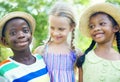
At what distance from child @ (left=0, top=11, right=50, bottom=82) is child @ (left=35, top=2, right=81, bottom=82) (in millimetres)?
225

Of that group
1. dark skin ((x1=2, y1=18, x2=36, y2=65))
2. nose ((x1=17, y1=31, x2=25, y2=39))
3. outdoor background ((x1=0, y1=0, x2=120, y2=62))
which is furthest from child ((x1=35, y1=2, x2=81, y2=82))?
outdoor background ((x1=0, y1=0, x2=120, y2=62))

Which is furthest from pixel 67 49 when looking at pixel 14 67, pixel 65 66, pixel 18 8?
pixel 18 8

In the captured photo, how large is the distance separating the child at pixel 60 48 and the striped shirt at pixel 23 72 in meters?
0.21

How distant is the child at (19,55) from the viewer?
3254mm

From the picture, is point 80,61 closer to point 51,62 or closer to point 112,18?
point 51,62

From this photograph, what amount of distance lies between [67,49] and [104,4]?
0.68m

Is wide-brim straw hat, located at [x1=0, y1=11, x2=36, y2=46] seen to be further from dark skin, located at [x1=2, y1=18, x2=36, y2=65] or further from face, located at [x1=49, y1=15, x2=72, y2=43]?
face, located at [x1=49, y1=15, x2=72, y2=43]

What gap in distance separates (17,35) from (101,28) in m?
0.89

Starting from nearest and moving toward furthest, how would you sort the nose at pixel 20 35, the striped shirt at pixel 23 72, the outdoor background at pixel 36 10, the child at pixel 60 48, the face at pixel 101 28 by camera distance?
the striped shirt at pixel 23 72, the nose at pixel 20 35, the face at pixel 101 28, the child at pixel 60 48, the outdoor background at pixel 36 10

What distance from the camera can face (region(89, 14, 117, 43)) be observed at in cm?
347

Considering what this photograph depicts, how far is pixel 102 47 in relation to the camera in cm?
358

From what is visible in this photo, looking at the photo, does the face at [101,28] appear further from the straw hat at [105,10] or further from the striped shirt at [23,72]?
the striped shirt at [23,72]

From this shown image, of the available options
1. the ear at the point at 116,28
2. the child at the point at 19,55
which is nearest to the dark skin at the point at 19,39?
the child at the point at 19,55

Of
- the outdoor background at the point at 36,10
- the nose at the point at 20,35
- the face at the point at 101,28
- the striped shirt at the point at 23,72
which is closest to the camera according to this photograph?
the striped shirt at the point at 23,72
